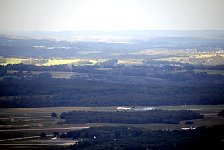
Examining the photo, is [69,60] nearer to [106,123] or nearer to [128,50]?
[128,50]

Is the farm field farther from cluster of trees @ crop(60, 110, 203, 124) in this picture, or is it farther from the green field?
cluster of trees @ crop(60, 110, 203, 124)

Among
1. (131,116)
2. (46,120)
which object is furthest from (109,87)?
(46,120)

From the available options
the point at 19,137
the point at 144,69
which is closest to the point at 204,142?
the point at 19,137

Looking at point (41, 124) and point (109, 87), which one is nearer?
point (41, 124)

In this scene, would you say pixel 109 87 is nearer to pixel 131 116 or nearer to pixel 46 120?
pixel 131 116

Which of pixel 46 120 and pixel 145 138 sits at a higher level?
pixel 46 120
